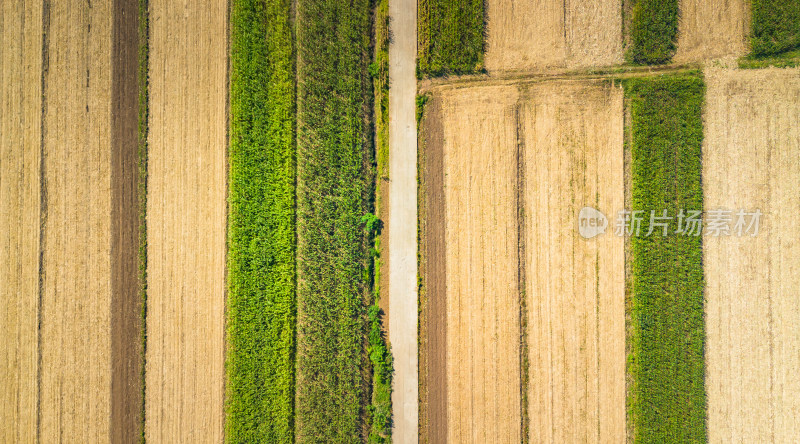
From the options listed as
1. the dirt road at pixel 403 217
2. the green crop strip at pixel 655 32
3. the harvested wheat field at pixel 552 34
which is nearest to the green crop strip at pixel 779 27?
the green crop strip at pixel 655 32

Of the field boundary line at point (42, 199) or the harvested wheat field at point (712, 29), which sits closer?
the harvested wheat field at point (712, 29)

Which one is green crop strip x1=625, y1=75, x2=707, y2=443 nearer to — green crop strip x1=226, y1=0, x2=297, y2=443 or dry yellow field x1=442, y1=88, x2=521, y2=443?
dry yellow field x1=442, y1=88, x2=521, y2=443

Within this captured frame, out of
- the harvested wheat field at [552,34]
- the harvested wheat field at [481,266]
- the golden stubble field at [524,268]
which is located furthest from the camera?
the harvested wheat field at [552,34]

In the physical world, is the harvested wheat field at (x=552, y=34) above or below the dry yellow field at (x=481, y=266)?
above

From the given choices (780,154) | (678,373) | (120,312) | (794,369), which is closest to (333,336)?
(120,312)

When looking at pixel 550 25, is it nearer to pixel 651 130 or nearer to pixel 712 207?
pixel 651 130

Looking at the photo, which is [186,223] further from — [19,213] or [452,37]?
[452,37]

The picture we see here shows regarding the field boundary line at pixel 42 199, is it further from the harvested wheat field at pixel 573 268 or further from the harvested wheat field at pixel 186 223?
Result: the harvested wheat field at pixel 573 268

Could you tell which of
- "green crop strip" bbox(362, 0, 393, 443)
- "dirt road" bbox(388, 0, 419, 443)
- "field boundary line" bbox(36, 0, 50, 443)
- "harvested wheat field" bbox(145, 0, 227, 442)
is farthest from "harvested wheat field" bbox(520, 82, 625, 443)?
"field boundary line" bbox(36, 0, 50, 443)
